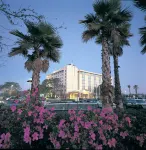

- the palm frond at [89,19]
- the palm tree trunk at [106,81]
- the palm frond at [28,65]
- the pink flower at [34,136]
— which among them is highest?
the palm frond at [89,19]

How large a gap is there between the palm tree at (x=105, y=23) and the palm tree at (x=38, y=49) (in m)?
2.43

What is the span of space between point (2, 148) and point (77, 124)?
1.39 metres

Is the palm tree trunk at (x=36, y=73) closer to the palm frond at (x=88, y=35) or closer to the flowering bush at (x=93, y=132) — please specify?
the palm frond at (x=88, y=35)

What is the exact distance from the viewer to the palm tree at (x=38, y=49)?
12961 millimetres

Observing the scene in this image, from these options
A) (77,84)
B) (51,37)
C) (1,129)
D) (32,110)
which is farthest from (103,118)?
(77,84)

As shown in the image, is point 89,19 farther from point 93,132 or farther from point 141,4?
point 93,132

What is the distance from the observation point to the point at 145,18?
12.7 m

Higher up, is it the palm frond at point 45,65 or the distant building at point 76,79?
the distant building at point 76,79

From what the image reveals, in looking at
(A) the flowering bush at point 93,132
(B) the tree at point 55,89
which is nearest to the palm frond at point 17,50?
(A) the flowering bush at point 93,132

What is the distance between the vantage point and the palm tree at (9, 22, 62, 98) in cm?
1296

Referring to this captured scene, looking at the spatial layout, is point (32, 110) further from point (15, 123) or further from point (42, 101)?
point (42, 101)

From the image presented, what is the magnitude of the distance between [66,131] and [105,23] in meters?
9.95

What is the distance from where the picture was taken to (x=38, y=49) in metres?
13.8

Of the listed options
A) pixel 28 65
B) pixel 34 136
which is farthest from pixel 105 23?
pixel 34 136
